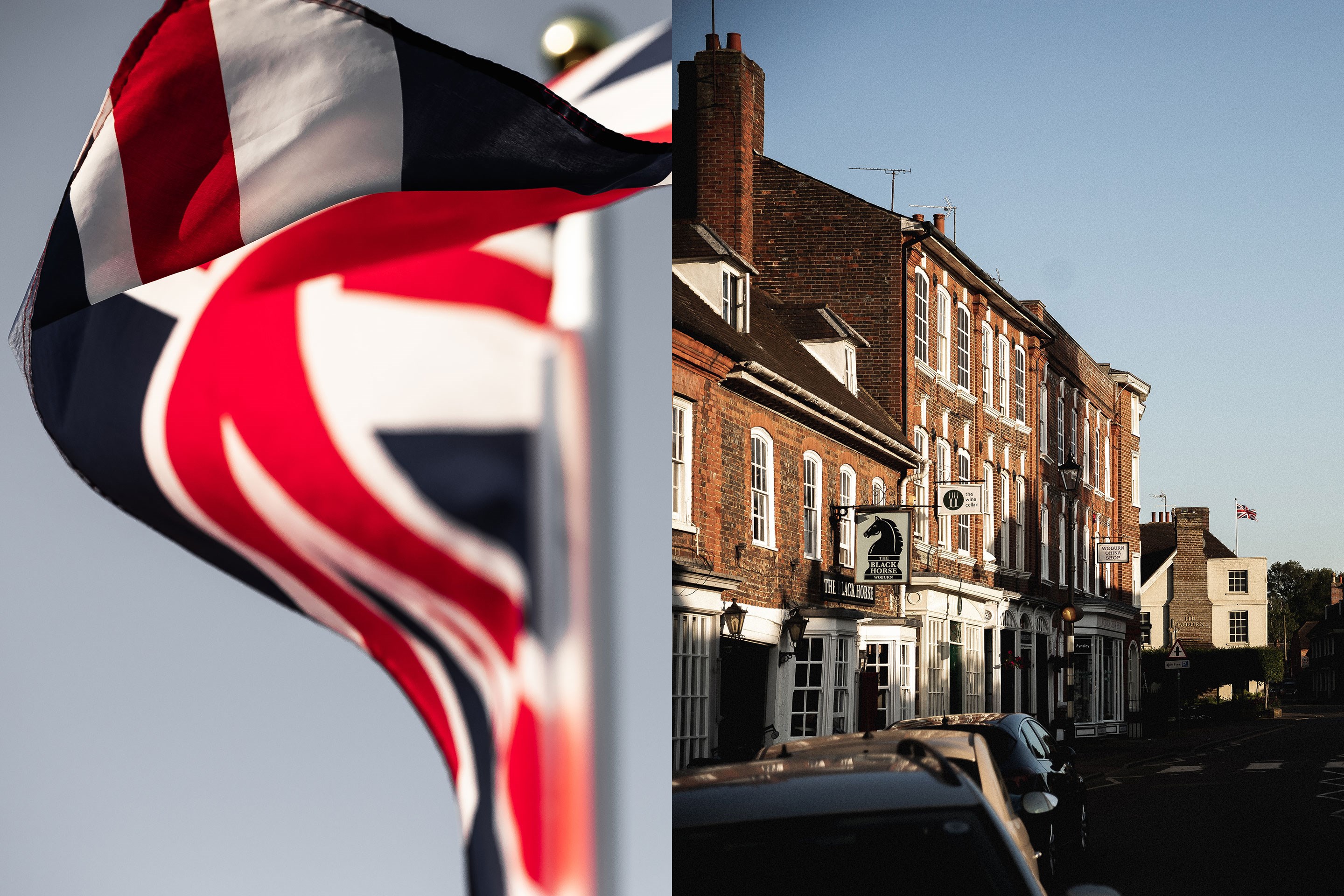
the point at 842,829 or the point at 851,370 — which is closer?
the point at 842,829

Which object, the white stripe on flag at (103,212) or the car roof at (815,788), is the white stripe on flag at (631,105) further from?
the car roof at (815,788)

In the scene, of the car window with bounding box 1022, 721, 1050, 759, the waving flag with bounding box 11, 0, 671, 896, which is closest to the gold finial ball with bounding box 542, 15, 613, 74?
Answer: the waving flag with bounding box 11, 0, 671, 896

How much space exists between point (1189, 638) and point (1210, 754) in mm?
202

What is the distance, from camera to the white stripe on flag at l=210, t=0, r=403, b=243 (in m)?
1.90

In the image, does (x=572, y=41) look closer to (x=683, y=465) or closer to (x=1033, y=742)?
(x=683, y=465)

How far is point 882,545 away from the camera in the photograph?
7.86 feet

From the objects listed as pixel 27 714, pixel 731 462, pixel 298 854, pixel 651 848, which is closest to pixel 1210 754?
pixel 731 462

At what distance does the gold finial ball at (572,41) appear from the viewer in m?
2.29

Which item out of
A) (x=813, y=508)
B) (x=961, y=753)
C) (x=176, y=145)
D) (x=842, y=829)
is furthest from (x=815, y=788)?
(x=176, y=145)

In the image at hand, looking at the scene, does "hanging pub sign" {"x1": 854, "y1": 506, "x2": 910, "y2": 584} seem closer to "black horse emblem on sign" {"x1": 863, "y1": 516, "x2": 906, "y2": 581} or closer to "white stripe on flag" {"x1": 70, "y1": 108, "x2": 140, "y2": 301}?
"black horse emblem on sign" {"x1": 863, "y1": 516, "x2": 906, "y2": 581}

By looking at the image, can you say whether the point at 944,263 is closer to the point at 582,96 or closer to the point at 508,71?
the point at 582,96

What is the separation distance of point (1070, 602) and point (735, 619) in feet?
2.11

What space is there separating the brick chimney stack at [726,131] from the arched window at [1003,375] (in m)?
0.56

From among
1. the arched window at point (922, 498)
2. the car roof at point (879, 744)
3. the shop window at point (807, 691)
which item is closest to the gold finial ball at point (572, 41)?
the arched window at point (922, 498)
